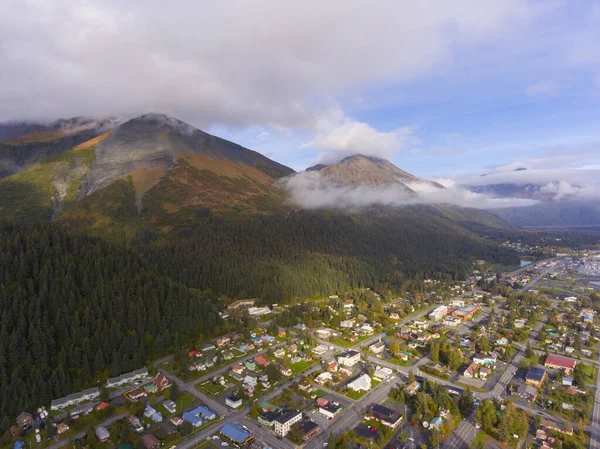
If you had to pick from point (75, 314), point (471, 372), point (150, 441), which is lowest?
point (471, 372)

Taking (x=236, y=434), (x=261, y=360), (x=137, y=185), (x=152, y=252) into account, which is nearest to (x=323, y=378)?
(x=261, y=360)

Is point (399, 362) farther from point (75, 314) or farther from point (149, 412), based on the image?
point (75, 314)

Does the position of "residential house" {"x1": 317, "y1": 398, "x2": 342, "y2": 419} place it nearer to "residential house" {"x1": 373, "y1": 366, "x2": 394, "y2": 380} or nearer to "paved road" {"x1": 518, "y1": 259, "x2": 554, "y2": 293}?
"residential house" {"x1": 373, "y1": 366, "x2": 394, "y2": 380}

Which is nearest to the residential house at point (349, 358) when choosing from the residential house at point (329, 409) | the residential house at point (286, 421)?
the residential house at point (329, 409)

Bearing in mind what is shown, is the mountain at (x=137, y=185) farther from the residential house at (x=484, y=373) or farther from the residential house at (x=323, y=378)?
the residential house at (x=484, y=373)

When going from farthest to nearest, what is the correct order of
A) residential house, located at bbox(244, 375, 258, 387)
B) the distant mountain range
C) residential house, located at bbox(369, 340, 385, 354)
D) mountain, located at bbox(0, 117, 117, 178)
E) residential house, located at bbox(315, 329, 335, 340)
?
1. mountain, located at bbox(0, 117, 117, 178)
2. the distant mountain range
3. residential house, located at bbox(315, 329, 335, 340)
4. residential house, located at bbox(369, 340, 385, 354)
5. residential house, located at bbox(244, 375, 258, 387)

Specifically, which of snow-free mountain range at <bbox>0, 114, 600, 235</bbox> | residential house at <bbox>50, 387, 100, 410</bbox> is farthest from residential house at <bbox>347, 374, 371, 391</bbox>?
snow-free mountain range at <bbox>0, 114, 600, 235</bbox>
